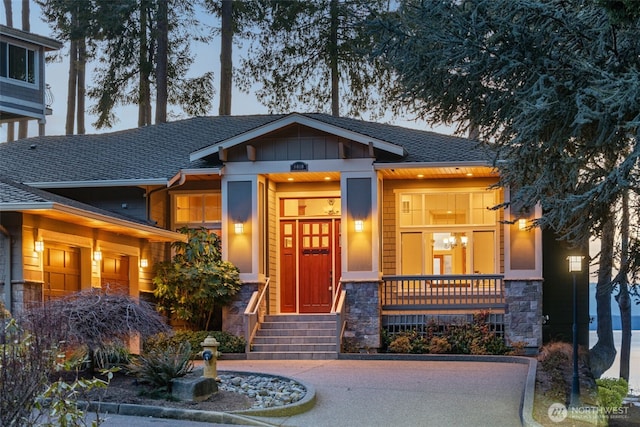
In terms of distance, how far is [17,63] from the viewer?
28453mm

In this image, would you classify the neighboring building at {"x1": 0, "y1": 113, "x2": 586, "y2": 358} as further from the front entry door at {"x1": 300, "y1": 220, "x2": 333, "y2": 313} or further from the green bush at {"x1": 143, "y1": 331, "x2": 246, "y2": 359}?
the green bush at {"x1": 143, "y1": 331, "x2": 246, "y2": 359}

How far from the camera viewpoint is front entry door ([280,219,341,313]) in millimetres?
21688

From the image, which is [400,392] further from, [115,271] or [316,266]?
[316,266]

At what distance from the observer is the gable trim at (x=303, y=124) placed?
65.1 ft

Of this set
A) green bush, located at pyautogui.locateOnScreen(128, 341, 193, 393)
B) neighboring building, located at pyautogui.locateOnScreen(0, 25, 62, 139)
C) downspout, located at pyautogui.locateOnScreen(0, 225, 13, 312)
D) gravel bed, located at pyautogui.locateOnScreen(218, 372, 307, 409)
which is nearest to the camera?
green bush, located at pyautogui.locateOnScreen(128, 341, 193, 393)

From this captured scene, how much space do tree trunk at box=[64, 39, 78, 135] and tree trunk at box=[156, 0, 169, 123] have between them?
426 cm

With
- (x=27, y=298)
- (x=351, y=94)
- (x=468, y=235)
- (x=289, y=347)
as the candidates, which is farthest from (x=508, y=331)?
(x=351, y=94)

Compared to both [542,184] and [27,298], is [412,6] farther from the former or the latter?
[27,298]

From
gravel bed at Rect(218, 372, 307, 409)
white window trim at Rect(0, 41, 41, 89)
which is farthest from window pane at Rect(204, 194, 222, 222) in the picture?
white window trim at Rect(0, 41, 41, 89)

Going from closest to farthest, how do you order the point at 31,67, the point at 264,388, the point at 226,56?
the point at 264,388 → the point at 31,67 → the point at 226,56

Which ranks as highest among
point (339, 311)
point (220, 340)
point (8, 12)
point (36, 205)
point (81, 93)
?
point (8, 12)

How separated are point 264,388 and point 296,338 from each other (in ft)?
18.8

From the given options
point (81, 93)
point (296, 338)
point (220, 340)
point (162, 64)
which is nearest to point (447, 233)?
point (296, 338)

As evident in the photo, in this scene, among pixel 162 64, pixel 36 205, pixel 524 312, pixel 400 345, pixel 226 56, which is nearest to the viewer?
pixel 36 205
